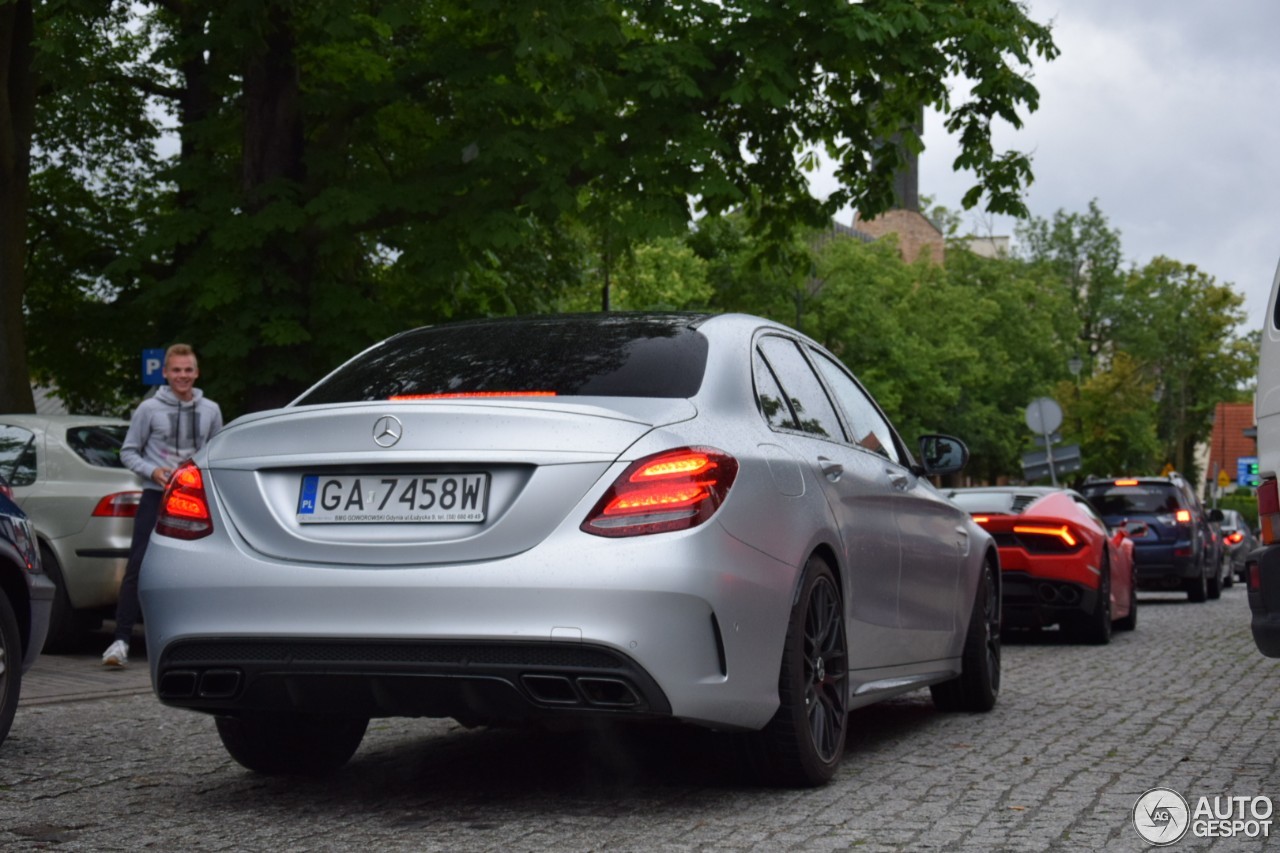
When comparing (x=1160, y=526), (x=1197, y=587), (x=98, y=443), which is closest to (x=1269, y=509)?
(x=98, y=443)

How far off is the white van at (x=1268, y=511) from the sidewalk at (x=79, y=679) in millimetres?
5464

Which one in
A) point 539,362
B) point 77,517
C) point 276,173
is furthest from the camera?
point 276,173

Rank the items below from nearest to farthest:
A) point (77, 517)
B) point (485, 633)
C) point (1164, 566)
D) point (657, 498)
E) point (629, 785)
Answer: point (485, 633) < point (657, 498) < point (629, 785) < point (77, 517) < point (1164, 566)

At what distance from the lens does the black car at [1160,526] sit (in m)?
24.5

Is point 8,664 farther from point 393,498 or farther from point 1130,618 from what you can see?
point 1130,618

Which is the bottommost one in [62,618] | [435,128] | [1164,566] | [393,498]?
[1164,566]

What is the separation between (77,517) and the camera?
41.0ft

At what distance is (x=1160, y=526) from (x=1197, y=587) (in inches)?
40.8

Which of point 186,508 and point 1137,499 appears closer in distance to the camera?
point 186,508

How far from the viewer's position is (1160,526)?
81.1 feet

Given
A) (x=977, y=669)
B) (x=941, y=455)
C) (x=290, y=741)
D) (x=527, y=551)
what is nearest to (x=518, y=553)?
(x=527, y=551)

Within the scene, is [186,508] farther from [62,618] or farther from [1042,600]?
[1042,600]

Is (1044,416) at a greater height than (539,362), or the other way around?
(539,362)

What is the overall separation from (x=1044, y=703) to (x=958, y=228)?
6984 cm
